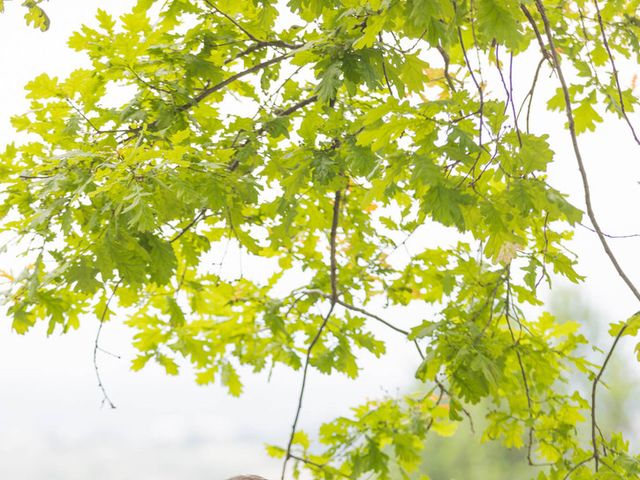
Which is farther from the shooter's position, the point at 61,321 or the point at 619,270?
the point at 61,321

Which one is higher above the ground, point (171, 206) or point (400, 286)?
point (400, 286)

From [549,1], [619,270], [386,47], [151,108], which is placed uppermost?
[549,1]

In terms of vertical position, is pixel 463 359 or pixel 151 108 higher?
pixel 151 108

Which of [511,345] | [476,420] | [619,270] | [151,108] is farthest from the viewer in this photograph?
[476,420]

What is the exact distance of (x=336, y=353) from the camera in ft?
10.3

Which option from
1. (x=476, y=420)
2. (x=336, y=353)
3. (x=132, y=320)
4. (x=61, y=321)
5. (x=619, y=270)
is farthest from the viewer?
(x=476, y=420)

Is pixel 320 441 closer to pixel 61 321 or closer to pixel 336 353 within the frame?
pixel 336 353

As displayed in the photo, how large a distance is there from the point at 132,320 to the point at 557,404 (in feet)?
6.05

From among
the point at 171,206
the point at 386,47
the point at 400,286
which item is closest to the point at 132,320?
the point at 400,286

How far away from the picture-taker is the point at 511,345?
2.56 metres

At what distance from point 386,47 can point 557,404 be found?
182 centimetres

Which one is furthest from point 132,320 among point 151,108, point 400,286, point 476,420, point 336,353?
point 476,420

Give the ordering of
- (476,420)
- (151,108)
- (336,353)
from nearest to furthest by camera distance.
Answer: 1. (151,108)
2. (336,353)
3. (476,420)

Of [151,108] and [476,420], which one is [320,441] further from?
[476,420]
